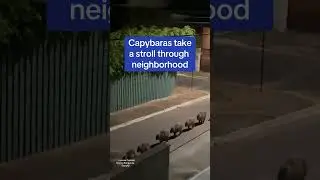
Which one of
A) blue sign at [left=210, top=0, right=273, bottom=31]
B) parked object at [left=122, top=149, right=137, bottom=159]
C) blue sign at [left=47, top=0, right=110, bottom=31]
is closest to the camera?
blue sign at [left=210, top=0, right=273, bottom=31]

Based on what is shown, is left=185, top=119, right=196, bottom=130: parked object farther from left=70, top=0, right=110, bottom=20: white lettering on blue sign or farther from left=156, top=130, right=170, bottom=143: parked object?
left=70, top=0, right=110, bottom=20: white lettering on blue sign

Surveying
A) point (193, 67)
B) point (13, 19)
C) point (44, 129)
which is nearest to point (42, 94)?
point (44, 129)

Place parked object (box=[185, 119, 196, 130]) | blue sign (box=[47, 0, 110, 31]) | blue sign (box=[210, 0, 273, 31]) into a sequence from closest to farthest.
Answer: blue sign (box=[210, 0, 273, 31]) → blue sign (box=[47, 0, 110, 31]) → parked object (box=[185, 119, 196, 130])

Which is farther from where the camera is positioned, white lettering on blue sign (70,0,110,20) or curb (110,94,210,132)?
curb (110,94,210,132)

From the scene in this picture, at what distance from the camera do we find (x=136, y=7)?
8.70 meters

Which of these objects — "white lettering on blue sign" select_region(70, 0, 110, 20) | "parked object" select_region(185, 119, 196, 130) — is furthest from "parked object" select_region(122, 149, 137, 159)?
"white lettering on blue sign" select_region(70, 0, 110, 20)

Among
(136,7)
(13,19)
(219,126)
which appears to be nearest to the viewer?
(13,19)

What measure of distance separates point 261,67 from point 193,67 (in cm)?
96

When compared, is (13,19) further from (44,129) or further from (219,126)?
(219,126)

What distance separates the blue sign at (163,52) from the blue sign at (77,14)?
38 centimetres

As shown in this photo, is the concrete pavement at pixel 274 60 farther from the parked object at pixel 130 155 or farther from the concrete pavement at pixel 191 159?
the parked object at pixel 130 155

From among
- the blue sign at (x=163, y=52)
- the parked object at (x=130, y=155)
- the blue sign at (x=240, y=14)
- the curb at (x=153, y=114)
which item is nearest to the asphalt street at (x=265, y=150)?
the curb at (x=153, y=114)

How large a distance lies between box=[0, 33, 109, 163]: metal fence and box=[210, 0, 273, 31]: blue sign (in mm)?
1318

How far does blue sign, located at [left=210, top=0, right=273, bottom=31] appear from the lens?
26.8 feet
